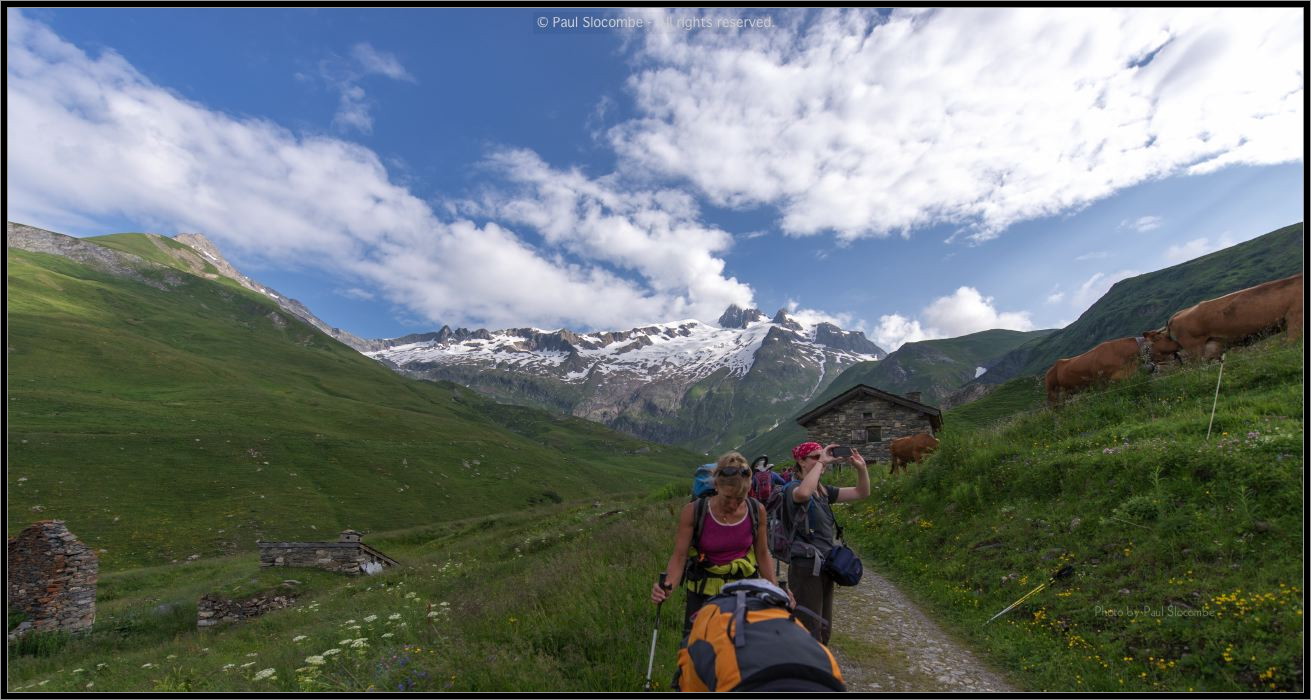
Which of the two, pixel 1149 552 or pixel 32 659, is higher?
pixel 1149 552

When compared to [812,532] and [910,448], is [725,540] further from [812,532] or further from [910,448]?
[910,448]

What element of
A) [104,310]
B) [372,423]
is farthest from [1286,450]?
[104,310]

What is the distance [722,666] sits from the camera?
10.0 feet

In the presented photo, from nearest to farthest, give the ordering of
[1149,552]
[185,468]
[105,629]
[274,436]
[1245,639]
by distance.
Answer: [1245,639] < [1149,552] < [105,629] < [185,468] < [274,436]

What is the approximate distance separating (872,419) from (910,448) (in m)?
10.9

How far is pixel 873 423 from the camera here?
3416 centimetres

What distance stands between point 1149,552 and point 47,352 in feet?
447

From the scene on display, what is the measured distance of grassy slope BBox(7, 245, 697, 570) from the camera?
138 feet

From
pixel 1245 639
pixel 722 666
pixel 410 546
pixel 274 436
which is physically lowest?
pixel 410 546

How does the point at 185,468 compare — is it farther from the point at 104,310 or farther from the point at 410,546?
the point at 104,310

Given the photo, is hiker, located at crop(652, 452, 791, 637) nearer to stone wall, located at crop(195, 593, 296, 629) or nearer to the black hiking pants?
the black hiking pants

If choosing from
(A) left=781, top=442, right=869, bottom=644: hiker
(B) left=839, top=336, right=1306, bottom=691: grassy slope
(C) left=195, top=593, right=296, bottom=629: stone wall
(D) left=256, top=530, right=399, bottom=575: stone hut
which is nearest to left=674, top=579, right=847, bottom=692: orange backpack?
(A) left=781, top=442, right=869, bottom=644: hiker

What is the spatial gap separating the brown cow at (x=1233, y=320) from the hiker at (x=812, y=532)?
1630cm

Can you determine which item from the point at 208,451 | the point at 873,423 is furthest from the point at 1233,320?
the point at 208,451
